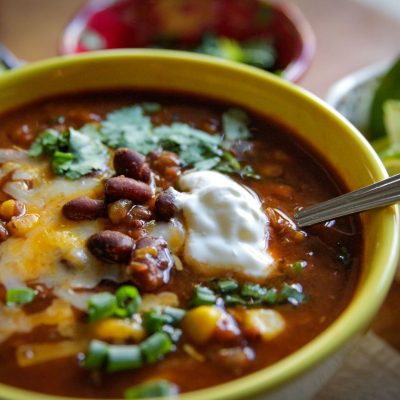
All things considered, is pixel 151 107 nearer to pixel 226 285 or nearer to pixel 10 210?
pixel 10 210

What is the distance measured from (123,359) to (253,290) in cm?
46

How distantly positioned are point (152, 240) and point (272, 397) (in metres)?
0.62

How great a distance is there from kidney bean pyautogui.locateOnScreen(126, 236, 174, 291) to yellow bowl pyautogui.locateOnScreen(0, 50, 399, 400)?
0.49 meters

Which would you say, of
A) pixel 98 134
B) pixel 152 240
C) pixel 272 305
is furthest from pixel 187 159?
pixel 272 305

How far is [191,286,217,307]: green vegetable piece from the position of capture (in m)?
1.88

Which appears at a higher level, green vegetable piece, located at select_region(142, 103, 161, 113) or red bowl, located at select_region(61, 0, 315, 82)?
red bowl, located at select_region(61, 0, 315, 82)

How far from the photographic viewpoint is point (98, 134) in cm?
250

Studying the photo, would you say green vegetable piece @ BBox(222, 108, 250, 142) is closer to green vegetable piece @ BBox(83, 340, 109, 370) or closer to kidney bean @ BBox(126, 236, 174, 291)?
kidney bean @ BBox(126, 236, 174, 291)

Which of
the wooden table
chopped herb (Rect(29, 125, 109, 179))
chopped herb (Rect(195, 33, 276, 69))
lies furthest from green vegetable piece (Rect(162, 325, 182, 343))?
chopped herb (Rect(195, 33, 276, 69))

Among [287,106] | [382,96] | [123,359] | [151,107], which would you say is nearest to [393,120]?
[382,96]

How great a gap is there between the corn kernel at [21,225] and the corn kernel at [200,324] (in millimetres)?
605

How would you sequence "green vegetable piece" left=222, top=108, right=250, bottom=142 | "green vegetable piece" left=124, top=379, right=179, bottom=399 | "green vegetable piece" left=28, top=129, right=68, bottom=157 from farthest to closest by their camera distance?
"green vegetable piece" left=222, top=108, right=250, bottom=142
"green vegetable piece" left=28, top=129, right=68, bottom=157
"green vegetable piece" left=124, top=379, right=179, bottom=399

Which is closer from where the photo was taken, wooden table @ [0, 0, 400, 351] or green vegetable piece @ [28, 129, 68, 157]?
green vegetable piece @ [28, 129, 68, 157]

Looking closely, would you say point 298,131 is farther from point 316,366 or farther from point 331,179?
point 316,366
